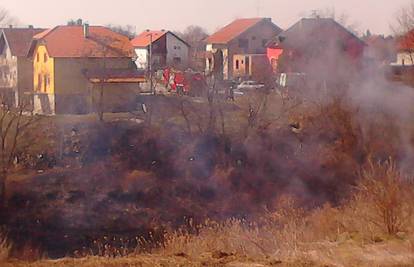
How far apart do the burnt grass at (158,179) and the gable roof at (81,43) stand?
4.15 meters

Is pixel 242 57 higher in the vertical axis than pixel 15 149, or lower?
higher

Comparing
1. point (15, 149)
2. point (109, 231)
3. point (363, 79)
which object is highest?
point (363, 79)

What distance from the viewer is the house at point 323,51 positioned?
16203 millimetres

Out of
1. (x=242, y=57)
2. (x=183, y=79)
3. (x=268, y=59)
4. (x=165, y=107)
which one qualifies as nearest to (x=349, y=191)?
(x=165, y=107)

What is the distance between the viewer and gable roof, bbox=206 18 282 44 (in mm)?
32438

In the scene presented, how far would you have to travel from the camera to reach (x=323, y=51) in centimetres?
1730

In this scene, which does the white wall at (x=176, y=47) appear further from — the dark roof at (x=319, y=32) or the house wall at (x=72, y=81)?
the dark roof at (x=319, y=32)

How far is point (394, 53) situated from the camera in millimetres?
19641

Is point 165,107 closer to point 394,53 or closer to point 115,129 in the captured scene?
point 115,129

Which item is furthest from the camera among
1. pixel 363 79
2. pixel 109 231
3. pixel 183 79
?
pixel 183 79

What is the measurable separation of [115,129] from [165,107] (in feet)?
6.65

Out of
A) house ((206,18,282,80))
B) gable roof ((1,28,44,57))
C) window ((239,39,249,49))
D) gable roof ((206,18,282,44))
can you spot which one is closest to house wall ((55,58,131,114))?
gable roof ((1,28,44,57))

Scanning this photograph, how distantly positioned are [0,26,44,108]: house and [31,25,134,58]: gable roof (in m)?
1.75

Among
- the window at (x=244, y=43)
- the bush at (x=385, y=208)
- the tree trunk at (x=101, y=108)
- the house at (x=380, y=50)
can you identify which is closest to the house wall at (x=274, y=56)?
the house at (x=380, y=50)
